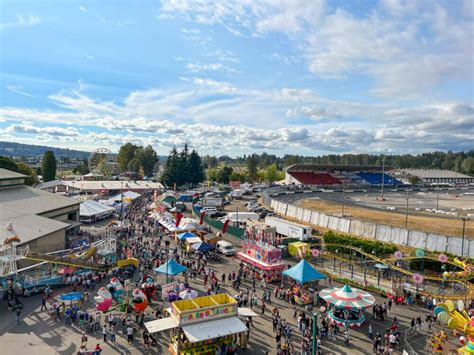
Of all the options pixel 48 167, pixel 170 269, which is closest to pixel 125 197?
pixel 170 269

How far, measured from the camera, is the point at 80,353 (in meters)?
15.2

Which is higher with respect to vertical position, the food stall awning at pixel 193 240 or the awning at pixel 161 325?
the awning at pixel 161 325

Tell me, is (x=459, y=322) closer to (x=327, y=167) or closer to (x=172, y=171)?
(x=172, y=171)

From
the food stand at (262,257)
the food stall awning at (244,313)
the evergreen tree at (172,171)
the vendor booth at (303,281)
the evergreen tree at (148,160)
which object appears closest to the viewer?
the food stall awning at (244,313)

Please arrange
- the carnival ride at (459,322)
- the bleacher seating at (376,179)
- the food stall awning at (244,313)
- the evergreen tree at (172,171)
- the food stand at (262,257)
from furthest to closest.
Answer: the bleacher seating at (376,179) < the evergreen tree at (172,171) < the food stand at (262,257) < the food stall awning at (244,313) < the carnival ride at (459,322)

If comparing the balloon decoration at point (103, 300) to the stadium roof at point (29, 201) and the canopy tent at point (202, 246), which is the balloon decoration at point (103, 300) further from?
the stadium roof at point (29, 201)

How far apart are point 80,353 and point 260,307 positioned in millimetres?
10082

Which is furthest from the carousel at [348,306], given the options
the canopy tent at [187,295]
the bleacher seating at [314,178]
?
the bleacher seating at [314,178]

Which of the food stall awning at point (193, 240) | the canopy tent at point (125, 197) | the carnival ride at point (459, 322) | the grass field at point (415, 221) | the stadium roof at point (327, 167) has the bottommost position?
the canopy tent at point (125, 197)

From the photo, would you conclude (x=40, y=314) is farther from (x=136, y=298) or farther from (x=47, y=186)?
(x=47, y=186)

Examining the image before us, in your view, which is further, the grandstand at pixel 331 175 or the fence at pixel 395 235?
the grandstand at pixel 331 175

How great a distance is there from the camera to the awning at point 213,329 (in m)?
14.9

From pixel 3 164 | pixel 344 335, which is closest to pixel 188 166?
pixel 3 164

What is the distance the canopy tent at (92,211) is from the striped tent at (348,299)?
3466 cm
